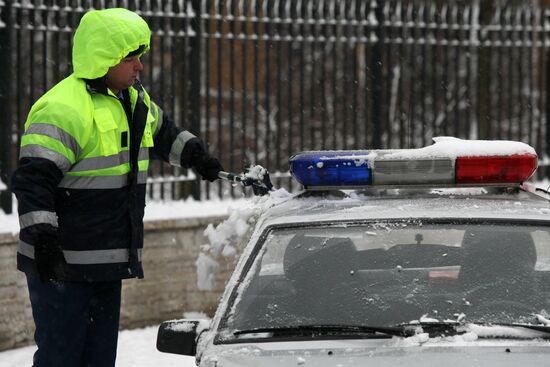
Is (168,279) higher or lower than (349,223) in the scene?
lower

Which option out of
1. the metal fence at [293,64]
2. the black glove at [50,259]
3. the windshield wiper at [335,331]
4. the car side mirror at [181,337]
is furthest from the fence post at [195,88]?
the windshield wiper at [335,331]

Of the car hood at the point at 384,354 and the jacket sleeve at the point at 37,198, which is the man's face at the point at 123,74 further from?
the car hood at the point at 384,354

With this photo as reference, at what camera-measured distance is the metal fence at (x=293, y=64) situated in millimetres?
8406

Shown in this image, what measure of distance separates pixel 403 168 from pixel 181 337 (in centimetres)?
111

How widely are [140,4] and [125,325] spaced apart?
2149 millimetres

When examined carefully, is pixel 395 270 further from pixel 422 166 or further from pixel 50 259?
pixel 50 259

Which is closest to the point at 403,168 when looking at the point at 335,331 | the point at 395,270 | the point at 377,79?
the point at 395,270

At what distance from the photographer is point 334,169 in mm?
4750

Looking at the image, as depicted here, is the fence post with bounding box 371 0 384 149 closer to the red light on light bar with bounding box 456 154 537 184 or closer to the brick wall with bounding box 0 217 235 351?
the brick wall with bounding box 0 217 235 351

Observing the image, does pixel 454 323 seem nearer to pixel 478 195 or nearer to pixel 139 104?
pixel 478 195

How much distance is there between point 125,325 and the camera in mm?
8633

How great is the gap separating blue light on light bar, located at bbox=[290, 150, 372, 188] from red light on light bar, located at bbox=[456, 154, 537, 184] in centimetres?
35

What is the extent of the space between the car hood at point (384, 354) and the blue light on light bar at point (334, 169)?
0.94 m

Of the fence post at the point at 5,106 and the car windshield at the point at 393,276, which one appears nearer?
the car windshield at the point at 393,276
